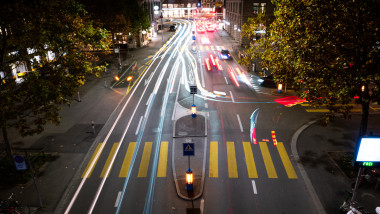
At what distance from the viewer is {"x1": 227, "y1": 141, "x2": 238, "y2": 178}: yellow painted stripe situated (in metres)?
15.2

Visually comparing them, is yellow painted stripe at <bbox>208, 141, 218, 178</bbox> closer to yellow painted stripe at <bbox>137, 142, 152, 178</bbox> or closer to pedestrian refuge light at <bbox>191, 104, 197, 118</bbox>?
yellow painted stripe at <bbox>137, 142, 152, 178</bbox>

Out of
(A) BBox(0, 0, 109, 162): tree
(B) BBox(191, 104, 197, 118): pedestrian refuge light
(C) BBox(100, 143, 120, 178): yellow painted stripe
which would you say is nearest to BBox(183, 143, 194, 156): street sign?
(C) BBox(100, 143, 120, 178): yellow painted stripe

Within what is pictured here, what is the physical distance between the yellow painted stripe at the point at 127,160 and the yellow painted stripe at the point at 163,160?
1.88 meters

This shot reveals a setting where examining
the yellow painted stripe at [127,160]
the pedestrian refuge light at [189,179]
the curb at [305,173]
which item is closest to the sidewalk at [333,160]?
the curb at [305,173]

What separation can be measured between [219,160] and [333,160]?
694cm

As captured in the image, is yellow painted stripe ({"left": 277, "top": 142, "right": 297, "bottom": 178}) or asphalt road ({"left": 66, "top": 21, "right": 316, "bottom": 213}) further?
yellow painted stripe ({"left": 277, "top": 142, "right": 297, "bottom": 178})

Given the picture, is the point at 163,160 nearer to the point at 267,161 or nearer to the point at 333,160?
the point at 267,161

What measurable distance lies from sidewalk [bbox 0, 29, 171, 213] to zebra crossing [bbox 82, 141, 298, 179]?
1.31 m

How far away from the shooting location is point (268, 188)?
1407 centimetres

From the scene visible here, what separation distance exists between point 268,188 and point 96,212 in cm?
870

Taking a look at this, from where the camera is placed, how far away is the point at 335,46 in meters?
12.4

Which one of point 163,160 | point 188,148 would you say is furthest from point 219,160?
point 188,148

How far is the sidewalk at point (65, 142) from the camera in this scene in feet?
45.7

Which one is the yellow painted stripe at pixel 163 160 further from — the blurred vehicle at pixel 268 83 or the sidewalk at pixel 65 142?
the blurred vehicle at pixel 268 83
